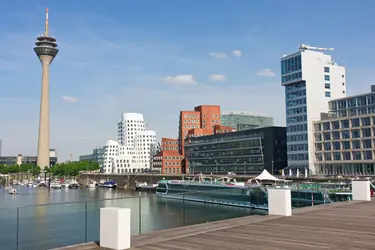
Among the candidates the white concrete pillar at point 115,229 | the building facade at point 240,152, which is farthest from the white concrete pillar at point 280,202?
the building facade at point 240,152

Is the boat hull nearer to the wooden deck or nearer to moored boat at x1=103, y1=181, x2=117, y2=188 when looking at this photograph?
moored boat at x1=103, y1=181, x2=117, y2=188

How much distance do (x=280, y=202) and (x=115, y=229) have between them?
32.7 ft

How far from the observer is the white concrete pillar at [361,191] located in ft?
89.1

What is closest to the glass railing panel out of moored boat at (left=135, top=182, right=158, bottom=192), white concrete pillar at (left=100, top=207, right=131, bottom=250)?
white concrete pillar at (left=100, top=207, right=131, bottom=250)

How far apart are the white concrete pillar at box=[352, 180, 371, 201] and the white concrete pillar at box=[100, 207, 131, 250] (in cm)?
1962

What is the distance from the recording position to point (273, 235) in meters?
14.9

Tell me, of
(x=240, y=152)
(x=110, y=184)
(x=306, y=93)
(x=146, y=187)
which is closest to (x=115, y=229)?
(x=306, y=93)

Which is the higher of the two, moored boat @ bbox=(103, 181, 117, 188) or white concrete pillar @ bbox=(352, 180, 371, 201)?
white concrete pillar @ bbox=(352, 180, 371, 201)

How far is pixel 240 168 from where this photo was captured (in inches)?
6019

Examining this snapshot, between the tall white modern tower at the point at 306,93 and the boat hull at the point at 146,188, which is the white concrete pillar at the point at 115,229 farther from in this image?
the boat hull at the point at 146,188

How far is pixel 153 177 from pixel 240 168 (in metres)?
38.0

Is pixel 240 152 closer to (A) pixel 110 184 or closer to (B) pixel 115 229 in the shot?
(A) pixel 110 184

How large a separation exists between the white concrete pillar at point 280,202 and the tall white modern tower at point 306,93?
4123 inches

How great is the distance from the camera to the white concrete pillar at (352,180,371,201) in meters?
27.2
